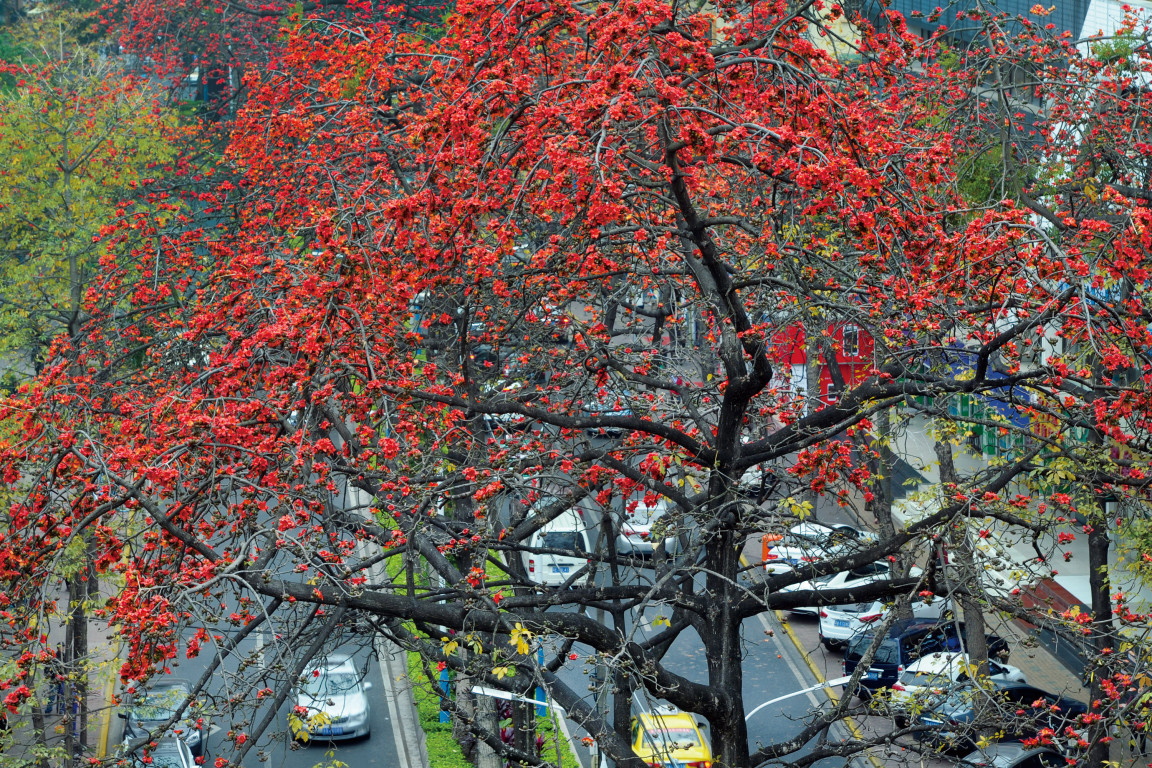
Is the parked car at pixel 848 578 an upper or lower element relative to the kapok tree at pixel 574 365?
lower

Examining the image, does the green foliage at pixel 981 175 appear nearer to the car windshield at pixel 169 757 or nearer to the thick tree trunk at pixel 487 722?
the thick tree trunk at pixel 487 722

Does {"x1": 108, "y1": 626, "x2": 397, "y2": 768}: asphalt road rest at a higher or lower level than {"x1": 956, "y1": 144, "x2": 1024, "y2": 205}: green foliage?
lower

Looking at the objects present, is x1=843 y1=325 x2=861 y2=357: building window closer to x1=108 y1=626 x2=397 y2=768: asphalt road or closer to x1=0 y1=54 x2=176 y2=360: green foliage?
x1=108 y1=626 x2=397 y2=768: asphalt road

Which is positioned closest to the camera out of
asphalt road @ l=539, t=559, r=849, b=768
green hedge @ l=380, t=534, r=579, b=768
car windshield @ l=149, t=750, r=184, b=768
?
car windshield @ l=149, t=750, r=184, b=768

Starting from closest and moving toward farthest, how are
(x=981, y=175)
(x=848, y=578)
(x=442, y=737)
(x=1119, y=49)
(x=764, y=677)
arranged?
1. (x=1119, y=49)
2. (x=981, y=175)
3. (x=848, y=578)
4. (x=442, y=737)
5. (x=764, y=677)

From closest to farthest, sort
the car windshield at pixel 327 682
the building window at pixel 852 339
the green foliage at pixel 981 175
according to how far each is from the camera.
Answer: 1. the car windshield at pixel 327 682
2. the building window at pixel 852 339
3. the green foliage at pixel 981 175

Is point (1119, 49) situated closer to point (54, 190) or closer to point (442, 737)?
point (442, 737)

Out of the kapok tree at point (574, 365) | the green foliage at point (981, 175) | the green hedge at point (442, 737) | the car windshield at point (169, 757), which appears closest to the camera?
the kapok tree at point (574, 365)

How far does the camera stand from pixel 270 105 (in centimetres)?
1595

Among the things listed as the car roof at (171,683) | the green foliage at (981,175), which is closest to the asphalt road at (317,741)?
the car roof at (171,683)

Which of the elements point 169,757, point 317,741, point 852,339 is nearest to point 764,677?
point 317,741

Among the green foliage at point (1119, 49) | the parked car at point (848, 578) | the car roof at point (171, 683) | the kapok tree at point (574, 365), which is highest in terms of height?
the green foliage at point (1119, 49)

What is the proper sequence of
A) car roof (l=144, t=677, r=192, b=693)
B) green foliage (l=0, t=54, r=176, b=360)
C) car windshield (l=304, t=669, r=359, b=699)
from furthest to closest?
1. car roof (l=144, t=677, r=192, b=693)
2. green foliage (l=0, t=54, r=176, b=360)
3. car windshield (l=304, t=669, r=359, b=699)

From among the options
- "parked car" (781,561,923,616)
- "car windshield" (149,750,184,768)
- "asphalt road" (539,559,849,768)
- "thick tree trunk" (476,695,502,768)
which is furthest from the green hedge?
"parked car" (781,561,923,616)
